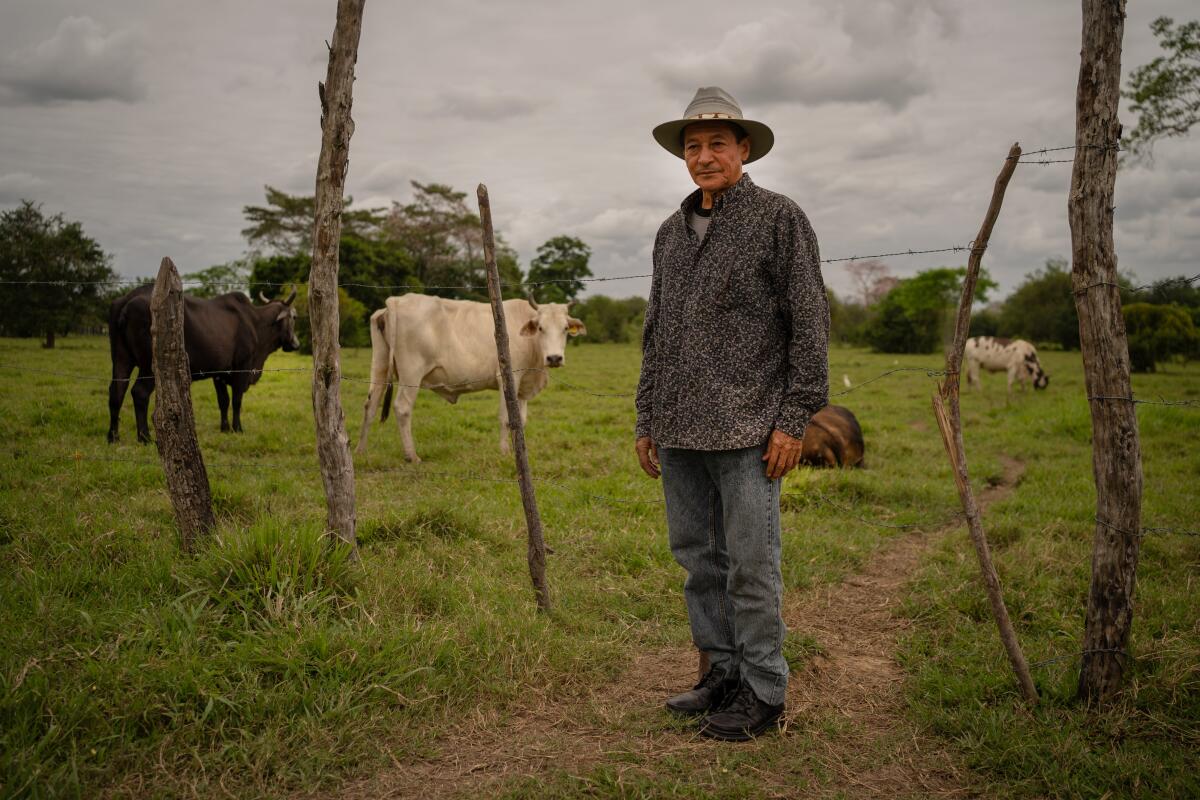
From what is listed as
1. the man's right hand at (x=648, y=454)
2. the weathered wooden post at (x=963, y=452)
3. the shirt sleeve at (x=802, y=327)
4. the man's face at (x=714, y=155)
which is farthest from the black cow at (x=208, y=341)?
the weathered wooden post at (x=963, y=452)

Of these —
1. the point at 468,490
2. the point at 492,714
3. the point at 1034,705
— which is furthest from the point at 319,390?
the point at 1034,705

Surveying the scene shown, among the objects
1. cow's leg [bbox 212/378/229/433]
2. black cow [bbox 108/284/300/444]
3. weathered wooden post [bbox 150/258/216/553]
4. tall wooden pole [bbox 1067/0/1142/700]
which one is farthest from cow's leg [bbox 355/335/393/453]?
tall wooden pole [bbox 1067/0/1142/700]

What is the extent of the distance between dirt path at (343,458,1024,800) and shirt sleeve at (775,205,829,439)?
4.14 ft

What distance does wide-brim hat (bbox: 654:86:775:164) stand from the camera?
10.0 feet

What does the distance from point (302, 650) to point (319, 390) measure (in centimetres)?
139

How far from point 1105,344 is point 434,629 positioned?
10.2 feet

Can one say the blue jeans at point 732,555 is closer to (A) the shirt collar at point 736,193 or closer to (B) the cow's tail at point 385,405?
(A) the shirt collar at point 736,193

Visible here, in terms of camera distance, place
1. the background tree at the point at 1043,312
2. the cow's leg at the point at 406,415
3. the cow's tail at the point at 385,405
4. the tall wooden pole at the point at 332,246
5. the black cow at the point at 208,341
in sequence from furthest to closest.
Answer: the background tree at the point at 1043,312 → the cow's tail at the point at 385,405 → the black cow at the point at 208,341 → the cow's leg at the point at 406,415 → the tall wooden pole at the point at 332,246

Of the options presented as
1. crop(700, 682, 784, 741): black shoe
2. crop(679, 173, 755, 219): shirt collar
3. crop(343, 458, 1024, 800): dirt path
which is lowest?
crop(343, 458, 1024, 800): dirt path

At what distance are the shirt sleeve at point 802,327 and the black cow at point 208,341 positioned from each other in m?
6.04

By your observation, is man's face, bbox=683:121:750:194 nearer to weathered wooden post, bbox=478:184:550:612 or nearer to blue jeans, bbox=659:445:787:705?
blue jeans, bbox=659:445:787:705

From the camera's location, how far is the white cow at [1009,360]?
1793cm

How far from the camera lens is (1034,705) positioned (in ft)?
10.7

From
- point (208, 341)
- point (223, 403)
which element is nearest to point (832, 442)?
point (223, 403)
